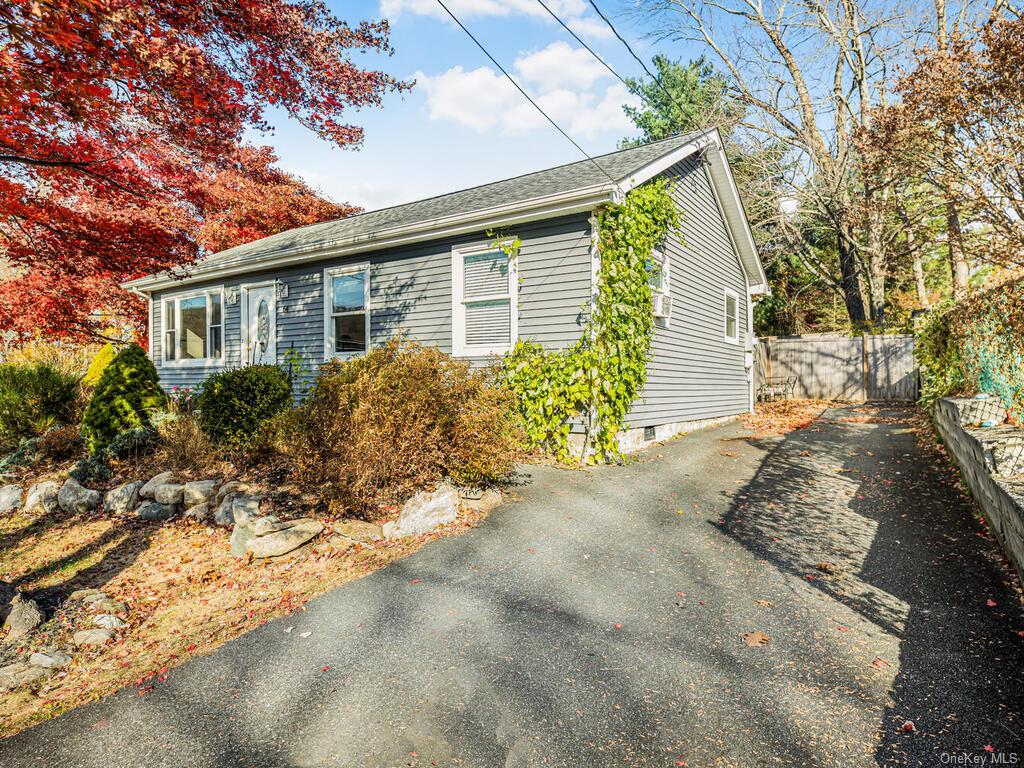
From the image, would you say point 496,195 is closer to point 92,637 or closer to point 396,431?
point 396,431

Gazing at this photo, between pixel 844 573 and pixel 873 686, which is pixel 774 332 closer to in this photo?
pixel 844 573

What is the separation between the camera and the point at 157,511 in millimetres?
6891

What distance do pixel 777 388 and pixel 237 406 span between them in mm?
15971

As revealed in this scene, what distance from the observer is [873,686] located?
3.19m

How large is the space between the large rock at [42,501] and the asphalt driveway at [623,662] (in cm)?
559

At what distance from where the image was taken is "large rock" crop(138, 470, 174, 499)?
723 cm

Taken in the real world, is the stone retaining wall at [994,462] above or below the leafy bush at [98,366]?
below

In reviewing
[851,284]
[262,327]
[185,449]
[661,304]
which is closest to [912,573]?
[661,304]

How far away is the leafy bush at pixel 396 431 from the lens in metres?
5.77

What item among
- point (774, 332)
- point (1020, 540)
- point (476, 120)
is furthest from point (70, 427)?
point (774, 332)

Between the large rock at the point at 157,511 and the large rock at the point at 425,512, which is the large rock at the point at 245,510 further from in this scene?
the large rock at the point at 425,512

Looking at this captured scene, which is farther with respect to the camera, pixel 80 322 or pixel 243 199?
pixel 243 199

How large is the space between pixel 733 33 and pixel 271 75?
66.2 ft

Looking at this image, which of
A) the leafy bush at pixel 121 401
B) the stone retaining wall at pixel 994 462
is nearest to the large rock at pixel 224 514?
the leafy bush at pixel 121 401
